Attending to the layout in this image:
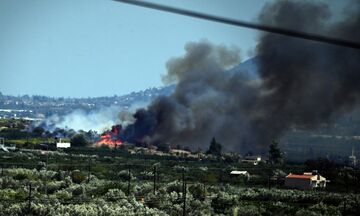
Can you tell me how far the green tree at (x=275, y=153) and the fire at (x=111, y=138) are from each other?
29350 millimetres

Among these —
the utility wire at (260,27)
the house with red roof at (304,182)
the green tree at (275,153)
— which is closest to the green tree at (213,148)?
the green tree at (275,153)

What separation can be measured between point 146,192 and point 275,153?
5445 centimetres

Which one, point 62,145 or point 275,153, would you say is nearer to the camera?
point 275,153

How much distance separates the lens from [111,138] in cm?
12962

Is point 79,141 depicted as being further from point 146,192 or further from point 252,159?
point 146,192

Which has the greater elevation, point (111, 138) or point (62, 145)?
point (111, 138)

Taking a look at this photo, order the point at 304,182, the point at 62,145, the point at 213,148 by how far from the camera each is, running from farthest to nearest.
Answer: the point at 213,148 → the point at 62,145 → the point at 304,182

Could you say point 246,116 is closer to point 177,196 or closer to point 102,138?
point 102,138

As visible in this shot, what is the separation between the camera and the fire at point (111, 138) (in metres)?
125

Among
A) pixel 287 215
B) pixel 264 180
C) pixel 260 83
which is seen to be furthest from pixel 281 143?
pixel 287 215

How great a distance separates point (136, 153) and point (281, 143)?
24473mm

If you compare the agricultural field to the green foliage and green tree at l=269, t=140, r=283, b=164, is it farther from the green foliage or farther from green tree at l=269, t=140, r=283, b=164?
green tree at l=269, t=140, r=283, b=164

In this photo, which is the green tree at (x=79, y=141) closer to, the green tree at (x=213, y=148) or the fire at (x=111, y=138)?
the fire at (x=111, y=138)

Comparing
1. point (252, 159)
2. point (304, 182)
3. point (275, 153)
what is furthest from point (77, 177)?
point (275, 153)
